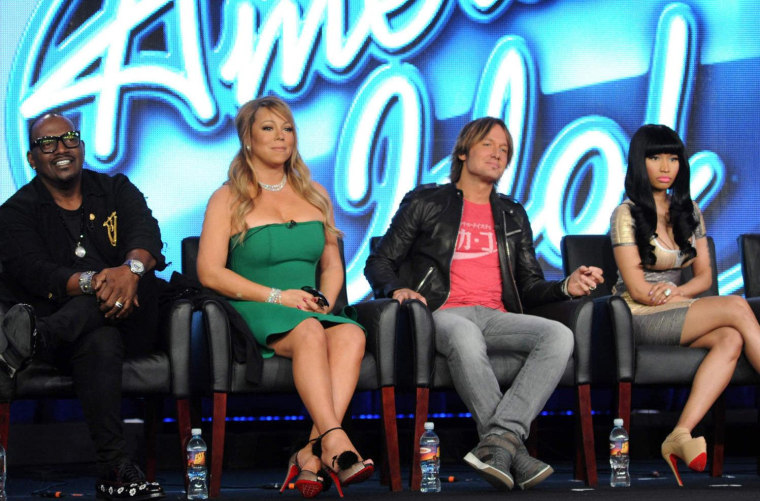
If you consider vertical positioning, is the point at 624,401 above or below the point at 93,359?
below

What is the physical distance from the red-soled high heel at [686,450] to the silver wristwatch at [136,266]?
73.3 inches

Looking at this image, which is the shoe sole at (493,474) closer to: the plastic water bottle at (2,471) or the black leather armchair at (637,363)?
the black leather armchair at (637,363)

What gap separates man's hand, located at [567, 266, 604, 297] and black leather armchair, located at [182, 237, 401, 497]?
647 millimetres

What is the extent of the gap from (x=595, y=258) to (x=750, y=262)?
2.17 ft

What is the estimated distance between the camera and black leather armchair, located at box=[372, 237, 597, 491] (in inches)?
144

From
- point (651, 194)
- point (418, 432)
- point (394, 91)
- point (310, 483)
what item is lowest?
point (310, 483)

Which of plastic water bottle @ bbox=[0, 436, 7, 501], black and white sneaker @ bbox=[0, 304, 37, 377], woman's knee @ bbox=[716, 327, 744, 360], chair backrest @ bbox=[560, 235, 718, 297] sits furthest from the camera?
chair backrest @ bbox=[560, 235, 718, 297]

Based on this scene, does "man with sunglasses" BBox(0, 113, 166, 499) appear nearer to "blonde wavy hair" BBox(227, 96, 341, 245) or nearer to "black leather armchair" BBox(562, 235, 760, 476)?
"blonde wavy hair" BBox(227, 96, 341, 245)

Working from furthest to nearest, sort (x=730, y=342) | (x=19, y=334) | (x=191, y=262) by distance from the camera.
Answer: (x=191, y=262), (x=730, y=342), (x=19, y=334)

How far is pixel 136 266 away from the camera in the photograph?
11.5ft

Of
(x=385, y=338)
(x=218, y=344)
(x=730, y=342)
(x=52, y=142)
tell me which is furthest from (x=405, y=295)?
(x=52, y=142)

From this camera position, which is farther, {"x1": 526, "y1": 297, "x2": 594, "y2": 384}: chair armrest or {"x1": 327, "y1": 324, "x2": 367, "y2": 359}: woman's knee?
{"x1": 526, "y1": 297, "x2": 594, "y2": 384}: chair armrest

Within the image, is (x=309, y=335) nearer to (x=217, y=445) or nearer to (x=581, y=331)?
(x=217, y=445)

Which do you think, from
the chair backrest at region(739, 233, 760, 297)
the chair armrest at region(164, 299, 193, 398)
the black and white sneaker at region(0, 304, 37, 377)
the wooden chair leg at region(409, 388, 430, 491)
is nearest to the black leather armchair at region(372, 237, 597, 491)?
the wooden chair leg at region(409, 388, 430, 491)
